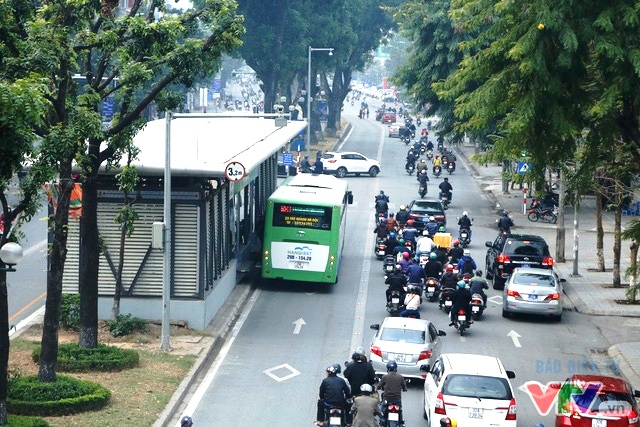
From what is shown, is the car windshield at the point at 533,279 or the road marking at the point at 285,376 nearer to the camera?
the road marking at the point at 285,376

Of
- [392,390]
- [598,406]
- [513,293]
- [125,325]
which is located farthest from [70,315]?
[598,406]

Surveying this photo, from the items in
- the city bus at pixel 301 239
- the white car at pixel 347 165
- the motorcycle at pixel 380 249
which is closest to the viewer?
the city bus at pixel 301 239

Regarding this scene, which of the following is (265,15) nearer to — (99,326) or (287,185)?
(287,185)

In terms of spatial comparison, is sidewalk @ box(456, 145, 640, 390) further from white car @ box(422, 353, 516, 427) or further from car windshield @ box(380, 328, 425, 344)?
white car @ box(422, 353, 516, 427)

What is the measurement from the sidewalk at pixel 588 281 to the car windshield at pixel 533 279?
97.9 inches

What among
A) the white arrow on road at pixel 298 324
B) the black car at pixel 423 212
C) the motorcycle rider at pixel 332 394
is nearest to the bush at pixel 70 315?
the white arrow on road at pixel 298 324

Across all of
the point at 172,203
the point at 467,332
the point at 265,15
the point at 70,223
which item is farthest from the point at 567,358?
the point at 265,15

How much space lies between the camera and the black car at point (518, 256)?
36312 mm

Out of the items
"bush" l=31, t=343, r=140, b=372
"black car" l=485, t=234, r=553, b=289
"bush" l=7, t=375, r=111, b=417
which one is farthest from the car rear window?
"bush" l=7, t=375, r=111, b=417

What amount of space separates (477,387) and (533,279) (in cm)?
1280

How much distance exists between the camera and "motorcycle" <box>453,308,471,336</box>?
2984 cm

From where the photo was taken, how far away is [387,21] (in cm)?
9600

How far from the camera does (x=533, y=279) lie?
1264 inches

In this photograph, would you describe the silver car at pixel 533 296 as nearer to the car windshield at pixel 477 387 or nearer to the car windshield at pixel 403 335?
the car windshield at pixel 403 335
